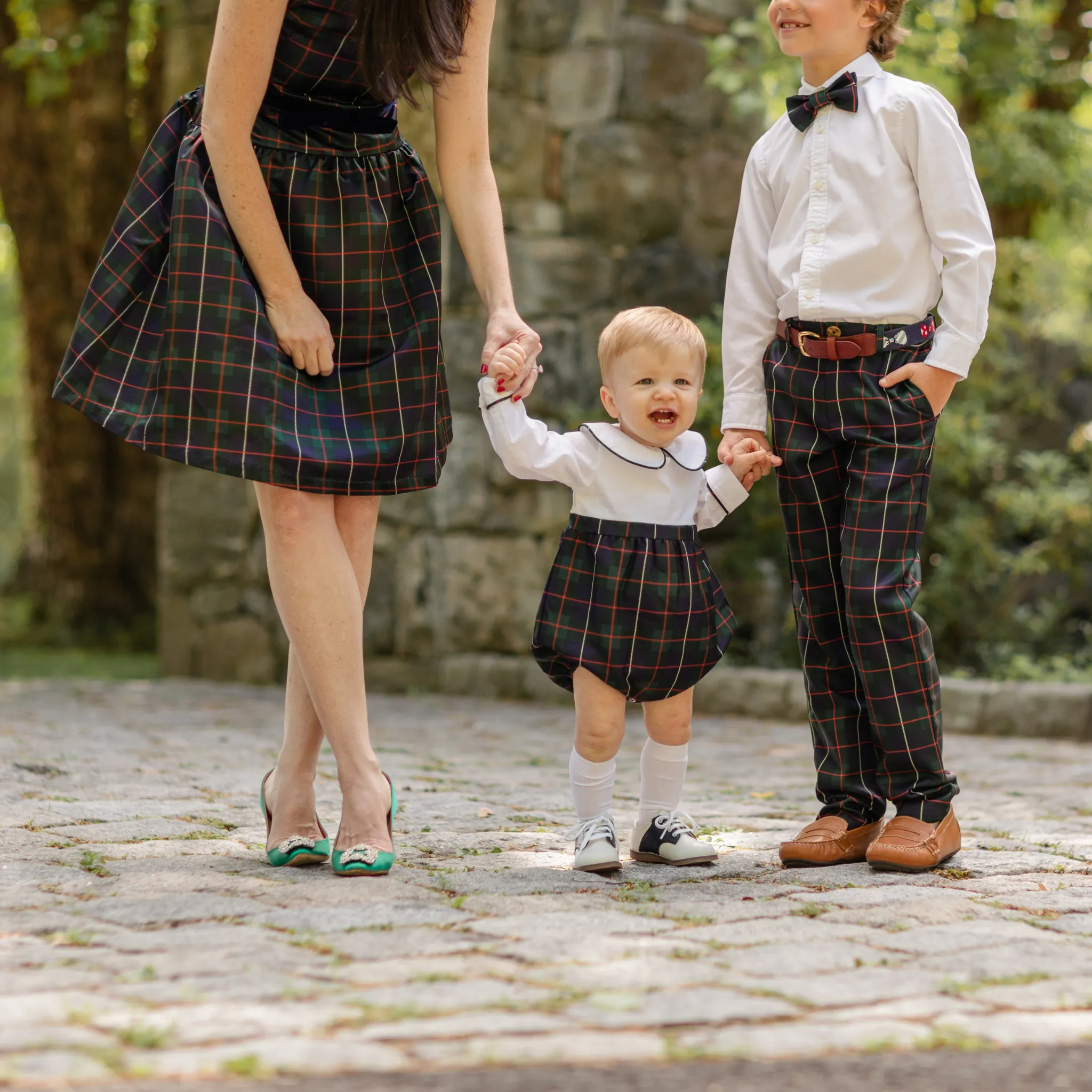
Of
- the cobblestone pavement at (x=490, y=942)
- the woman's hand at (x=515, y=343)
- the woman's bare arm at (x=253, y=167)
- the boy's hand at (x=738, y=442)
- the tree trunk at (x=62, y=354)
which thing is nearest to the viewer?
the cobblestone pavement at (x=490, y=942)

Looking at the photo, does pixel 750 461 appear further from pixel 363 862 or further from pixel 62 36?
pixel 62 36

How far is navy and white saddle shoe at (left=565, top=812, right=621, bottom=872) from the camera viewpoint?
269 cm

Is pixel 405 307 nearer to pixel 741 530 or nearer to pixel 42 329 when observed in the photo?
pixel 741 530

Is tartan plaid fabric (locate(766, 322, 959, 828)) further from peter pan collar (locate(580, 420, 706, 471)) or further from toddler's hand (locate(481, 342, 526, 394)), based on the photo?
toddler's hand (locate(481, 342, 526, 394))

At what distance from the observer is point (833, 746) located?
301cm

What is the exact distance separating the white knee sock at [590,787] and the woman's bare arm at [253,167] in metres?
0.87

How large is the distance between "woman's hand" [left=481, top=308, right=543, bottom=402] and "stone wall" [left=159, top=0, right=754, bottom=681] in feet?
10.7

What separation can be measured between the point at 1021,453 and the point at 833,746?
154 inches

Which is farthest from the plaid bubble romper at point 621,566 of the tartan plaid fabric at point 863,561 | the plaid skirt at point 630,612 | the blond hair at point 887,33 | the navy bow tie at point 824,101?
the blond hair at point 887,33

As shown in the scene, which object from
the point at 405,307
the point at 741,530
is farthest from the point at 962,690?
the point at 405,307

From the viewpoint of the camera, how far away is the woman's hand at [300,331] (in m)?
2.57

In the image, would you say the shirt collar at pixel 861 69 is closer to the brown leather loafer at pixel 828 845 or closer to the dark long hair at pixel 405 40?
the dark long hair at pixel 405 40

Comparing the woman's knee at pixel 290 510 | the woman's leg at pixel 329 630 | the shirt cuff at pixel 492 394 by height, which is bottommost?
the woman's leg at pixel 329 630

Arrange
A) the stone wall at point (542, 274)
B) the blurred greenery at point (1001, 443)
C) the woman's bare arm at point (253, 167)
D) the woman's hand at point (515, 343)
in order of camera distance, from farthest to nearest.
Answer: the stone wall at point (542, 274) → the blurred greenery at point (1001, 443) → the woman's hand at point (515, 343) → the woman's bare arm at point (253, 167)
